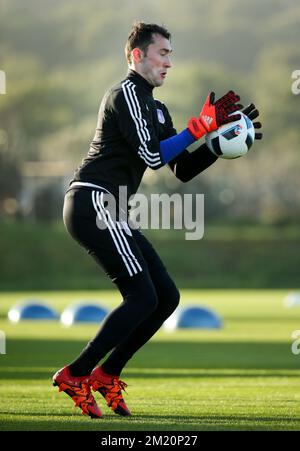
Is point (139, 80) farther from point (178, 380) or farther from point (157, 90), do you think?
point (157, 90)

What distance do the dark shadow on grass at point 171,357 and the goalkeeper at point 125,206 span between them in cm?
381

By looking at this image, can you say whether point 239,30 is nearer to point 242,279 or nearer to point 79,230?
point 242,279

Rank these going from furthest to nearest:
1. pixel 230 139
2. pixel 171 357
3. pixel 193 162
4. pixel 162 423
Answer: pixel 171 357
pixel 193 162
pixel 230 139
pixel 162 423

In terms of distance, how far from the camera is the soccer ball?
788 centimetres

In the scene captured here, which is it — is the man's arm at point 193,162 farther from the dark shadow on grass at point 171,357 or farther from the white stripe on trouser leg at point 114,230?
the dark shadow on grass at point 171,357

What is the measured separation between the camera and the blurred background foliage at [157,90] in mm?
78688

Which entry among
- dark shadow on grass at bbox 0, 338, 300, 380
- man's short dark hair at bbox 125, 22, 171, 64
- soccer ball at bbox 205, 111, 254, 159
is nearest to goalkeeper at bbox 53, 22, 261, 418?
man's short dark hair at bbox 125, 22, 171, 64

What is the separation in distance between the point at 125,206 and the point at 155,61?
1057 millimetres


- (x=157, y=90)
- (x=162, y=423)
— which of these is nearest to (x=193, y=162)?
(x=162, y=423)

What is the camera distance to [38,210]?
69812 millimetres

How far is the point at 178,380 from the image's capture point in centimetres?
1077

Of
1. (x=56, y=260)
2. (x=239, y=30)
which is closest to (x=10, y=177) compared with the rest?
(x=56, y=260)

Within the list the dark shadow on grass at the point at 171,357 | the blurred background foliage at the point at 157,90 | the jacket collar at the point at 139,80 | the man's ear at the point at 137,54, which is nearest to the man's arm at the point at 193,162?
the jacket collar at the point at 139,80
